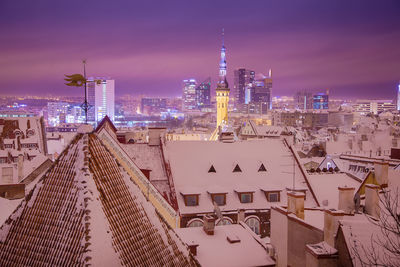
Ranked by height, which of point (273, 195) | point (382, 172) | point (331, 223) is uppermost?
point (382, 172)

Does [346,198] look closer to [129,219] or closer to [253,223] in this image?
[129,219]

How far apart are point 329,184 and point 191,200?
11.2 m

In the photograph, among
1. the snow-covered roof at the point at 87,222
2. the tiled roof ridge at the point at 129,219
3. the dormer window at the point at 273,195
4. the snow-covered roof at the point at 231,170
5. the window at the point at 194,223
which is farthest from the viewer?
the dormer window at the point at 273,195

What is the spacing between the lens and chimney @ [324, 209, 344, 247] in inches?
454

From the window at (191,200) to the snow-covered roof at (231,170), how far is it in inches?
10.6

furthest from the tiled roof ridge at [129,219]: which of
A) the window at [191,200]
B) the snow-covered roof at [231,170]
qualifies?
the window at [191,200]

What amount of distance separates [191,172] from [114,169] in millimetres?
17435

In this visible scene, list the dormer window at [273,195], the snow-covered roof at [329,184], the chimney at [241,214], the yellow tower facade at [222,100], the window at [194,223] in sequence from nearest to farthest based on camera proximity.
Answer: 1. the window at [194,223]
2. the chimney at [241,214]
3. the dormer window at [273,195]
4. the snow-covered roof at [329,184]
5. the yellow tower facade at [222,100]

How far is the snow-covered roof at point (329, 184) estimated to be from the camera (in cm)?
2638

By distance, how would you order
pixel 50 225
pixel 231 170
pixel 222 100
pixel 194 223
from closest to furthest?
pixel 50 225 < pixel 194 223 < pixel 231 170 < pixel 222 100

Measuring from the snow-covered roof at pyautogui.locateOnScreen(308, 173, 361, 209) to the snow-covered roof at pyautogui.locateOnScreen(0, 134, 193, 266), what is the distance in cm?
1912

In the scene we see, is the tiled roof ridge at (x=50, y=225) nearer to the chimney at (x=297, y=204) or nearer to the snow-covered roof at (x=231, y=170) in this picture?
the chimney at (x=297, y=204)

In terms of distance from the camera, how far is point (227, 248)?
16.2 meters

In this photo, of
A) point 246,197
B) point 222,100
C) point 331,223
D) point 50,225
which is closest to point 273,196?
point 246,197
